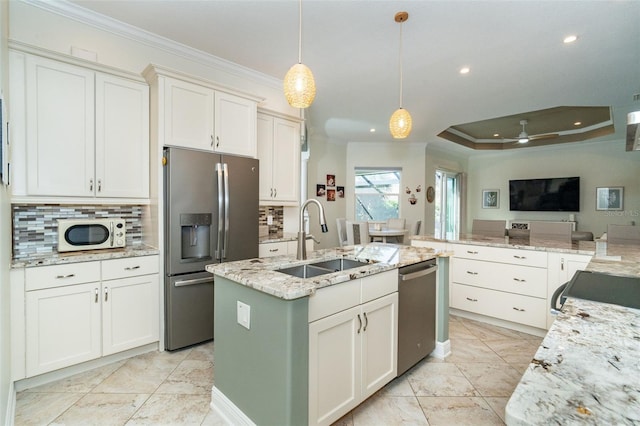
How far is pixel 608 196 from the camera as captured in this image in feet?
21.5

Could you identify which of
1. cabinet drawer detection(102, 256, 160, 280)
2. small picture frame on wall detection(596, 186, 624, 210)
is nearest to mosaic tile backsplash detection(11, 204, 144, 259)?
cabinet drawer detection(102, 256, 160, 280)

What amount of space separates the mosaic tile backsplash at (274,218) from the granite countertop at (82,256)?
4.63ft

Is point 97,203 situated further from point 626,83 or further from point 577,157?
point 577,157

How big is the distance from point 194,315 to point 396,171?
5.84 m

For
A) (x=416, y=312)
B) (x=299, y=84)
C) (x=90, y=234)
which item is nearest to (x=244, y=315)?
(x=416, y=312)

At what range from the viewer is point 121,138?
2.51 m

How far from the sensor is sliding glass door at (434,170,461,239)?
26.3ft

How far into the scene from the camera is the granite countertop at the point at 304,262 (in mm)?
1387

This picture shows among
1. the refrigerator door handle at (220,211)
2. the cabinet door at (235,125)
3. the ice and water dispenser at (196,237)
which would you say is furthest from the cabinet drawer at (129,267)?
the cabinet door at (235,125)

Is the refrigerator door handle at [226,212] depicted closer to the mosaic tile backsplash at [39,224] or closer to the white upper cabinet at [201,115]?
the white upper cabinet at [201,115]

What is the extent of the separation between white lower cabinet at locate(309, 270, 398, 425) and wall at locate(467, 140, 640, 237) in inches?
292

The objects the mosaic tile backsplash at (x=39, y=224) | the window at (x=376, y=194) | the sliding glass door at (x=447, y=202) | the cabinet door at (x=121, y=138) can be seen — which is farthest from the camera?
the sliding glass door at (x=447, y=202)

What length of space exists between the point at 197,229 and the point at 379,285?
1.69 m

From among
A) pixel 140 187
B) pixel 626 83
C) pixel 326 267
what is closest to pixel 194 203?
pixel 140 187
